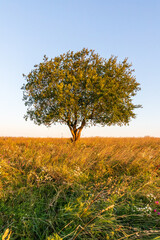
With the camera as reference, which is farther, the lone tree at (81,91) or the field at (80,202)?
the lone tree at (81,91)

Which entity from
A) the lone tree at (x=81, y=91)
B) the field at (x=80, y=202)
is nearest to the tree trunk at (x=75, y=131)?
the lone tree at (x=81, y=91)

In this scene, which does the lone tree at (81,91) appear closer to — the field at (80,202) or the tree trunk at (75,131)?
→ the tree trunk at (75,131)

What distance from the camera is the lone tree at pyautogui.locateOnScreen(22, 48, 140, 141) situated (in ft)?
57.5

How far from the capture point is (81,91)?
18438mm

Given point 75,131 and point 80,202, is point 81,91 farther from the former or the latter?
point 80,202

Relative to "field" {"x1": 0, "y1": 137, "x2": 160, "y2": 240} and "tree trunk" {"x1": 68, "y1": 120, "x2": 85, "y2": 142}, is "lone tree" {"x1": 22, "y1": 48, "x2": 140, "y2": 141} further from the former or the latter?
"field" {"x1": 0, "y1": 137, "x2": 160, "y2": 240}

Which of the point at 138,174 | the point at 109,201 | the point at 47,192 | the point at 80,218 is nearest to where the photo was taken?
the point at 80,218

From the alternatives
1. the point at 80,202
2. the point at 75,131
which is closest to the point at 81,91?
the point at 75,131

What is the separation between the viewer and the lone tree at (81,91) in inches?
690

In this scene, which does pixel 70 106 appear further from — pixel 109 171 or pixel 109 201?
pixel 109 201

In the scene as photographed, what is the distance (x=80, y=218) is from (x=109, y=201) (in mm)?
1030

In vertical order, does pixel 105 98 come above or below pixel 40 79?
below

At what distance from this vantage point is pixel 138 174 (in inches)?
246

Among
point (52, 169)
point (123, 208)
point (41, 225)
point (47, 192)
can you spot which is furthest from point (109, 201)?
→ point (52, 169)
